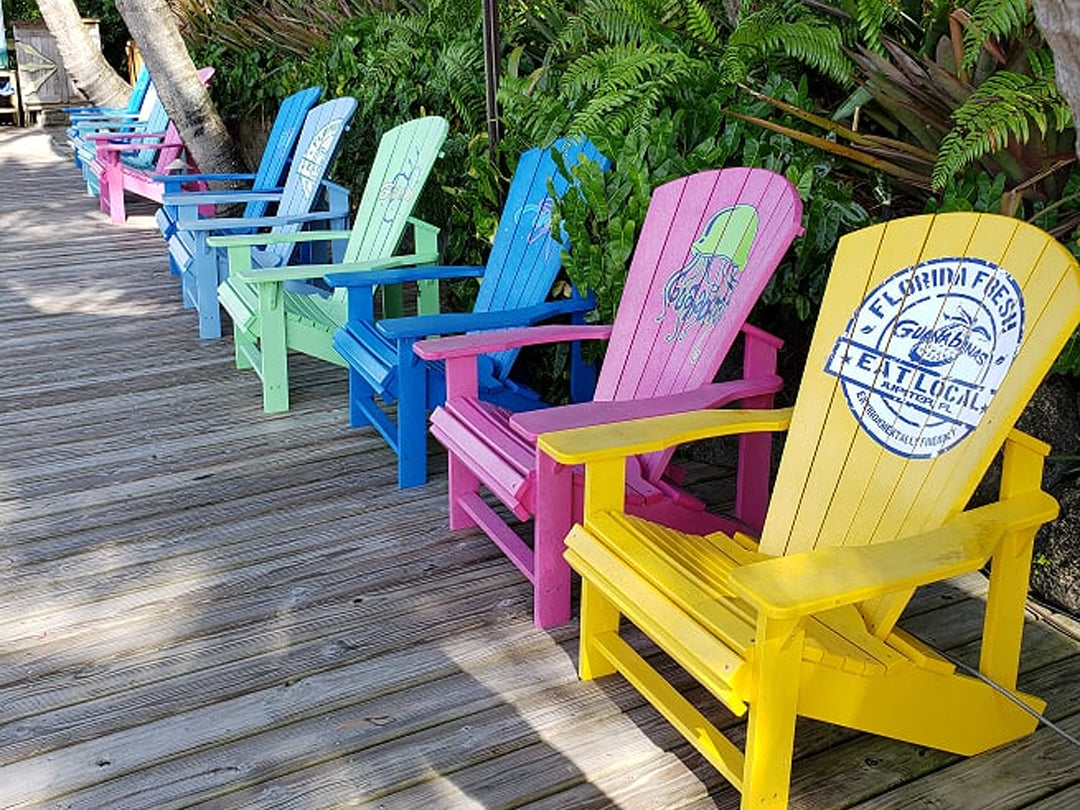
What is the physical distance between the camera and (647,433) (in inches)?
90.7

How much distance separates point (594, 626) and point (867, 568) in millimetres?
756

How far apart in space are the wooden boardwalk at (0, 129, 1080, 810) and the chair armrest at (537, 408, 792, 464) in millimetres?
Result: 506

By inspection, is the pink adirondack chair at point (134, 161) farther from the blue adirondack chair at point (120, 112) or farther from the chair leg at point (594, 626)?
the chair leg at point (594, 626)

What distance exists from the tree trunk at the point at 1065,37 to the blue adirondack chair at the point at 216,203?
3.76 meters

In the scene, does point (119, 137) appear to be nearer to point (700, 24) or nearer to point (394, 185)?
point (394, 185)

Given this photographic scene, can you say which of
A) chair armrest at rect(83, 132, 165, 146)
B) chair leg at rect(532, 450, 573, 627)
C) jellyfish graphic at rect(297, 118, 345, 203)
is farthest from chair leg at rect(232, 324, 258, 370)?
chair armrest at rect(83, 132, 165, 146)

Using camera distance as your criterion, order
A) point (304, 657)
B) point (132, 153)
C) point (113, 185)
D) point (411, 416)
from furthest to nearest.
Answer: point (132, 153) < point (113, 185) < point (411, 416) < point (304, 657)

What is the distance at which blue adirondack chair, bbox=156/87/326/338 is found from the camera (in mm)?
4836

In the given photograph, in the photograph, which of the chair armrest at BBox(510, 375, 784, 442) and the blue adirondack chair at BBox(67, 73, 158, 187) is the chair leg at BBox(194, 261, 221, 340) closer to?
the chair armrest at BBox(510, 375, 784, 442)

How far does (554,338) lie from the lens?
3143 mm

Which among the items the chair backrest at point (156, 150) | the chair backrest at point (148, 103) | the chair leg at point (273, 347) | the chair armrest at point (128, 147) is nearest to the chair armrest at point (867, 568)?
the chair leg at point (273, 347)

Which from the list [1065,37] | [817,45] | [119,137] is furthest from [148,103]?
[1065,37]

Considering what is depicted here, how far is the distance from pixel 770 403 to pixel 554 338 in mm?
633

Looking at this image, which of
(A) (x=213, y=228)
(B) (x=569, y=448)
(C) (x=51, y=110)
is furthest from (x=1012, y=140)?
(C) (x=51, y=110)
